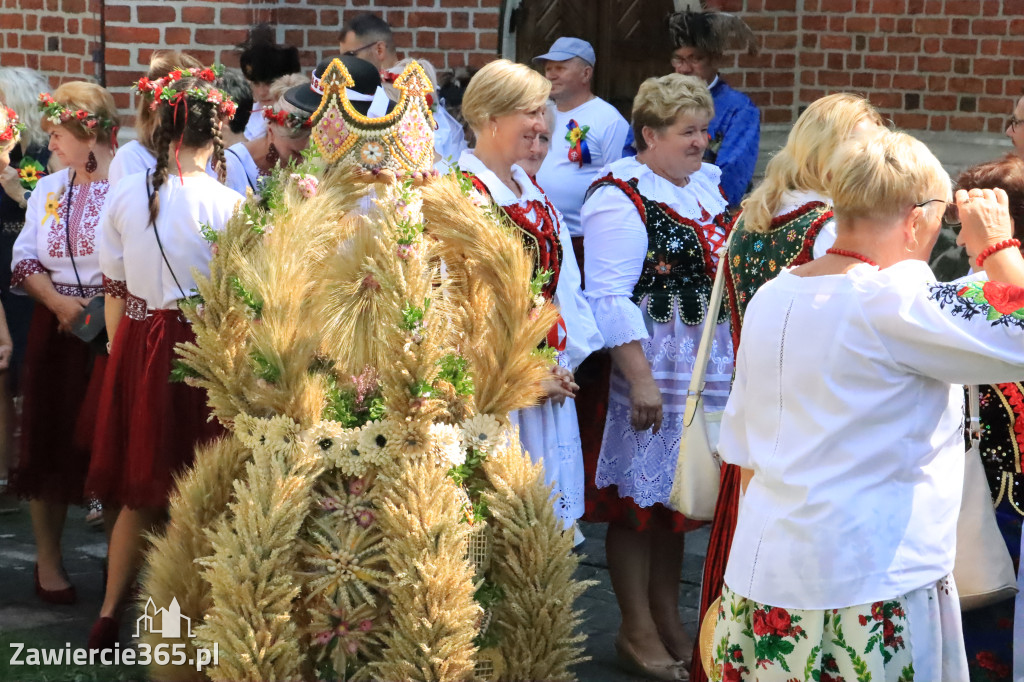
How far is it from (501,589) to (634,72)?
5684mm

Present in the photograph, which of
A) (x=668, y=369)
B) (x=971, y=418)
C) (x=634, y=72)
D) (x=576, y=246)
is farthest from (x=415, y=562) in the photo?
(x=634, y=72)

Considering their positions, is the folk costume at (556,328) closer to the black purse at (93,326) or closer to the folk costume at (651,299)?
the folk costume at (651,299)

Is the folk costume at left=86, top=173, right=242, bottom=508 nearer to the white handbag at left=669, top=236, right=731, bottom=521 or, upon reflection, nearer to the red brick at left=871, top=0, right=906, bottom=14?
the white handbag at left=669, top=236, right=731, bottom=521

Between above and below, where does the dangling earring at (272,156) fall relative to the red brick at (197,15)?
A: below

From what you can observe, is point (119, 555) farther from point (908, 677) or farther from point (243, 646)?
point (908, 677)

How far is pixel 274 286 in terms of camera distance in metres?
2.86

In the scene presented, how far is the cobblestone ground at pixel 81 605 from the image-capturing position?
13.4ft

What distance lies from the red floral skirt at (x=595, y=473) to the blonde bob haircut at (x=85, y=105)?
2.05m

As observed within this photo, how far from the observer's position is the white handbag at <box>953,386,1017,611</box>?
287 centimetres

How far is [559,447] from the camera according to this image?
12.4ft

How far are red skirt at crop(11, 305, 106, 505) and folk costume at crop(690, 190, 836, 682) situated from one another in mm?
2581

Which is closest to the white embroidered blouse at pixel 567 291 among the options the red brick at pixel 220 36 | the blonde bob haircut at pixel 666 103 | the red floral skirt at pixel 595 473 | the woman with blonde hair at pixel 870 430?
the red floral skirt at pixel 595 473

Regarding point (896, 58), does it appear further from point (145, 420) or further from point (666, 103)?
point (145, 420)

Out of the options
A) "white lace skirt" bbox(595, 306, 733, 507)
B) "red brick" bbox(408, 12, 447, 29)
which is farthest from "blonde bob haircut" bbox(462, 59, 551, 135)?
"red brick" bbox(408, 12, 447, 29)
